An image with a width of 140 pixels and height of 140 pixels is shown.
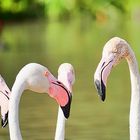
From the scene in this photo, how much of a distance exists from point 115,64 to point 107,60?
0.16 meters

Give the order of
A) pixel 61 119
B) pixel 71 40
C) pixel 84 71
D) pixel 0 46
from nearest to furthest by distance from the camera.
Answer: pixel 61 119 < pixel 84 71 < pixel 0 46 < pixel 71 40

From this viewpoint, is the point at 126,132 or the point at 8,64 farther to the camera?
the point at 8,64

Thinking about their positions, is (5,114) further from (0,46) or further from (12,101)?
(0,46)

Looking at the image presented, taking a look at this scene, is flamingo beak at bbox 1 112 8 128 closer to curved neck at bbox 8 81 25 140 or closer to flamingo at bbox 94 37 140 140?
curved neck at bbox 8 81 25 140

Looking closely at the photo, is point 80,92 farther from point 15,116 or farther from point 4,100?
point 15,116

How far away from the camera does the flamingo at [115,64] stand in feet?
26.3

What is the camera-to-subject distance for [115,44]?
8547 mm

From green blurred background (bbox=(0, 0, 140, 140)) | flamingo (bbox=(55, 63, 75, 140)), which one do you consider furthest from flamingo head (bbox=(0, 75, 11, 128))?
green blurred background (bbox=(0, 0, 140, 140))

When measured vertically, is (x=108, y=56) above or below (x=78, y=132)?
below

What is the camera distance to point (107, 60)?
27.3ft

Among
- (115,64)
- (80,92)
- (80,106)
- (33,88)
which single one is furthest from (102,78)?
(80,92)

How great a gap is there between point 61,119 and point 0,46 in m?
28.5

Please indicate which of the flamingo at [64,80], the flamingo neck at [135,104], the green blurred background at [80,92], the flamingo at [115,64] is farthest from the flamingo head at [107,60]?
the green blurred background at [80,92]

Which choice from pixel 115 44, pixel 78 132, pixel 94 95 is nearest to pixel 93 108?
pixel 94 95
